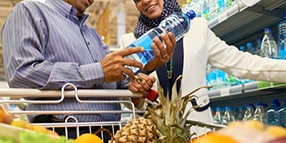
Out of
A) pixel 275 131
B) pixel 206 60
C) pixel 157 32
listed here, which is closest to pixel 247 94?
pixel 206 60

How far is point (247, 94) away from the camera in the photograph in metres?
2.98

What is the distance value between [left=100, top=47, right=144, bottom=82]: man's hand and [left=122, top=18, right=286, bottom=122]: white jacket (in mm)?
733

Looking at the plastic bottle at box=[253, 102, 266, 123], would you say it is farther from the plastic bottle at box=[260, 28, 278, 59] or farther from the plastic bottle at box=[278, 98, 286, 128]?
the plastic bottle at box=[260, 28, 278, 59]

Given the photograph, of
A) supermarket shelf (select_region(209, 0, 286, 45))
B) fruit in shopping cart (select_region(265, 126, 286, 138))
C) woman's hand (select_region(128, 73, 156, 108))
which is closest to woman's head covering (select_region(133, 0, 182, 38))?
supermarket shelf (select_region(209, 0, 286, 45))

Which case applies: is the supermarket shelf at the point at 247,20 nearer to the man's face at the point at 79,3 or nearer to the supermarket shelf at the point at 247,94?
the supermarket shelf at the point at 247,94

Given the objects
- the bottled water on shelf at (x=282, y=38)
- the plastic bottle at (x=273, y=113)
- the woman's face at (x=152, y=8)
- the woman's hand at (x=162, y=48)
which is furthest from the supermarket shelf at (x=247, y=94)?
the woman's hand at (x=162, y=48)

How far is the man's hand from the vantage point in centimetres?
135

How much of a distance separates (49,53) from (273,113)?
1.70m

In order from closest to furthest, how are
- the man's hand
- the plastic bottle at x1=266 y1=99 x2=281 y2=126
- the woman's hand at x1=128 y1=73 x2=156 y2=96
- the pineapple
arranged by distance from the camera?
the pineapple, the man's hand, the woman's hand at x1=128 y1=73 x2=156 y2=96, the plastic bottle at x1=266 y1=99 x2=281 y2=126

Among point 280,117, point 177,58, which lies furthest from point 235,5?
point 280,117

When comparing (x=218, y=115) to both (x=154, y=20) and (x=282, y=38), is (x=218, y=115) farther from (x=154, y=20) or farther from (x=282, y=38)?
(x=154, y=20)

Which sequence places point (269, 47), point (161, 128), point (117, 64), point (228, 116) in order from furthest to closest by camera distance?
point (228, 116) < point (269, 47) < point (117, 64) < point (161, 128)

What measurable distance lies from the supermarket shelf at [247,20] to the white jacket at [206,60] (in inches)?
11.5

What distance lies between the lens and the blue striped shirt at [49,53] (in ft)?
4.43
